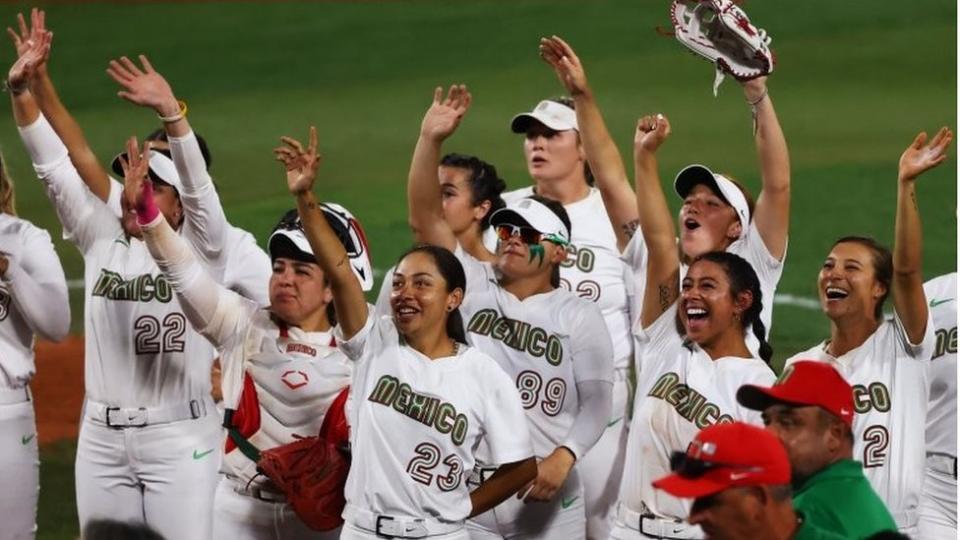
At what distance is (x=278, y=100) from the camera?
16.0 m

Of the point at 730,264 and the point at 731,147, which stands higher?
the point at 731,147

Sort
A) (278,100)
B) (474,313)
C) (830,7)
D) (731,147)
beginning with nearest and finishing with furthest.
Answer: (474,313), (731,147), (278,100), (830,7)

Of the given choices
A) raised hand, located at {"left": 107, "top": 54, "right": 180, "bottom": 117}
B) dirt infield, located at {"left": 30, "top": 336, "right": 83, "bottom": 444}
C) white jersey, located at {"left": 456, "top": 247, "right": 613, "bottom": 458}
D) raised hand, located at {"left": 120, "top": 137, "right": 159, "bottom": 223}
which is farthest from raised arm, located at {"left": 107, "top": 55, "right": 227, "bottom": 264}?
dirt infield, located at {"left": 30, "top": 336, "right": 83, "bottom": 444}

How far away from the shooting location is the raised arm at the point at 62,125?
6.26m

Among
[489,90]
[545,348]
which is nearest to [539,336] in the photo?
[545,348]

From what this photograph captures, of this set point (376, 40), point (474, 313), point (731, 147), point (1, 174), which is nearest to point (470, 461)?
point (474, 313)

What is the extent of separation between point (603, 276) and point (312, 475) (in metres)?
1.58

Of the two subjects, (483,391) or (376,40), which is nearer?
(483,391)

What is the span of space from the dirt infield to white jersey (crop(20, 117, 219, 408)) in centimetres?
317

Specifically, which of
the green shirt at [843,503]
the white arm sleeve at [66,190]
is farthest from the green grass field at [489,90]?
the green shirt at [843,503]

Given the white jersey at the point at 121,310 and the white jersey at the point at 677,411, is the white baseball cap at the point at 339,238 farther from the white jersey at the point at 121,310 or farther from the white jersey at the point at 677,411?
the white jersey at the point at 677,411

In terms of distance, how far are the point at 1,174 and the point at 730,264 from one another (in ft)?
8.05

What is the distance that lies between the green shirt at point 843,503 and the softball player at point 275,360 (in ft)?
6.46

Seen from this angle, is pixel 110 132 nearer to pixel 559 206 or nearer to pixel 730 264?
pixel 559 206
